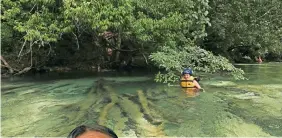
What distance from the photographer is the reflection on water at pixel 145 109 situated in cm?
654

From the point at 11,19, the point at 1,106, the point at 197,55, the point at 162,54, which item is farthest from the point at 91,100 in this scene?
the point at 11,19

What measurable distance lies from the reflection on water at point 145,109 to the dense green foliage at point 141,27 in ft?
3.85

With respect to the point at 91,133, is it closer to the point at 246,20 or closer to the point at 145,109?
the point at 145,109

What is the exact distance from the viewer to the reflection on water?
654cm

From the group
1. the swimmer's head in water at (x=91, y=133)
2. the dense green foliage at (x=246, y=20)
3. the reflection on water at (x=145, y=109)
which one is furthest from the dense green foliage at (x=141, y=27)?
the swimmer's head in water at (x=91, y=133)

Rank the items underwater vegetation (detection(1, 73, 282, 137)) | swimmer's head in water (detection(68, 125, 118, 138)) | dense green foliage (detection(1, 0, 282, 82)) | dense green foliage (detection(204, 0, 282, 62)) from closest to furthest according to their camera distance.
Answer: swimmer's head in water (detection(68, 125, 118, 138)) → underwater vegetation (detection(1, 73, 282, 137)) → dense green foliage (detection(1, 0, 282, 82)) → dense green foliage (detection(204, 0, 282, 62))

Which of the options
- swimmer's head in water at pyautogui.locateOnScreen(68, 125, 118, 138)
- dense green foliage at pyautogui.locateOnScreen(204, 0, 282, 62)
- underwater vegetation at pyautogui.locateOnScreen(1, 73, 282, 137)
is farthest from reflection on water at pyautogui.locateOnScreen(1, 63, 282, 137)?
swimmer's head in water at pyautogui.locateOnScreen(68, 125, 118, 138)

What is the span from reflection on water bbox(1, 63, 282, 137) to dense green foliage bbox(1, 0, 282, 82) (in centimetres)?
117

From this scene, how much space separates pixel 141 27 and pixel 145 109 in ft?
14.2

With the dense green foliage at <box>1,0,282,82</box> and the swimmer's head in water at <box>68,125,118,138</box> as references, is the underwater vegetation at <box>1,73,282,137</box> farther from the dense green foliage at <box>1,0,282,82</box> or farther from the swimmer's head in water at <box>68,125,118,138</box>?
the swimmer's head in water at <box>68,125,118,138</box>

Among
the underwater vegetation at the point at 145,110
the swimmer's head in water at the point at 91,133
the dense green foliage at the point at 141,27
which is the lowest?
the underwater vegetation at the point at 145,110

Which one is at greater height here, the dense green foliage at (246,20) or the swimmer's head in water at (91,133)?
the dense green foliage at (246,20)

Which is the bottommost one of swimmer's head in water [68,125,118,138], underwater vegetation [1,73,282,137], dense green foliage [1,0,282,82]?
underwater vegetation [1,73,282,137]

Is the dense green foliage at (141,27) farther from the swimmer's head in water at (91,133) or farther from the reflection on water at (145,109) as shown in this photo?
the swimmer's head in water at (91,133)
